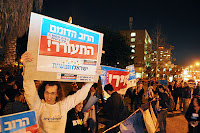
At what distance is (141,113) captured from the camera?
14.1ft

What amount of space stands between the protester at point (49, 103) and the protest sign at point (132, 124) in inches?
55.9

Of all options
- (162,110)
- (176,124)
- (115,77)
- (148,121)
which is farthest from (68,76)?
(176,124)

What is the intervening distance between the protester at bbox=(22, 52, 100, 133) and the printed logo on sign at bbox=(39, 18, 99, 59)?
0.34 m

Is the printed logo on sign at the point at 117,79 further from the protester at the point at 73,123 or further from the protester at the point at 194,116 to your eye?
the protester at the point at 194,116

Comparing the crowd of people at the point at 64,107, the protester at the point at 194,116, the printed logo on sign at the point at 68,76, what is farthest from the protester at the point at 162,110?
the printed logo on sign at the point at 68,76

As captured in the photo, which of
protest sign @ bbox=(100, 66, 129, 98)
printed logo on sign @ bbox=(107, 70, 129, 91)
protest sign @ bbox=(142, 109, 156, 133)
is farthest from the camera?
printed logo on sign @ bbox=(107, 70, 129, 91)

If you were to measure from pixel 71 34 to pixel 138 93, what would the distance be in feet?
24.0

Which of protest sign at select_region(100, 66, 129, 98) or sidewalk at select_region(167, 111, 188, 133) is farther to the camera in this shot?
sidewalk at select_region(167, 111, 188, 133)

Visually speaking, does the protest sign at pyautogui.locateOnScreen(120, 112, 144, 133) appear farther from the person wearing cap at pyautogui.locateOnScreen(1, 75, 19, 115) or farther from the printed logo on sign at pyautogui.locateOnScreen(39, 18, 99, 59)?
the person wearing cap at pyautogui.locateOnScreen(1, 75, 19, 115)

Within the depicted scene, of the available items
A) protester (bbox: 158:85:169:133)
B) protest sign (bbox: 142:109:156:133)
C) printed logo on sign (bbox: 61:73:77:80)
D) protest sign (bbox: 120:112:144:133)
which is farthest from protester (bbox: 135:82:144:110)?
printed logo on sign (bbox: 61:73:77:80)

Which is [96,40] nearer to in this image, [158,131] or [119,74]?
[119,74]

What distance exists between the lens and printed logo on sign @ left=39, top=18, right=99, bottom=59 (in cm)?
232

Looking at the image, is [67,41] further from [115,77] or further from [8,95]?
[8,95]

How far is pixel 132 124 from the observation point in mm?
3730
